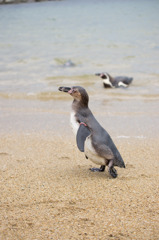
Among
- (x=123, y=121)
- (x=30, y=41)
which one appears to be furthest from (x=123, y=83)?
(x=30, y=41)

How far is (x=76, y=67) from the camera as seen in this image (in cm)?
1299

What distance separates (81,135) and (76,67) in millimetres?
9848

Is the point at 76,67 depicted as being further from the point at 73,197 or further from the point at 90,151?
the point at 73,197

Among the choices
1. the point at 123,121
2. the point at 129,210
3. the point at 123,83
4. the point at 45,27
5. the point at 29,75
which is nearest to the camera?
the point at 129,210

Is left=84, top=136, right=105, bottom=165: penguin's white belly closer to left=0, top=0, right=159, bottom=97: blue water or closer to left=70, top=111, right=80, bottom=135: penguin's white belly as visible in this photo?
left=70, top=111, right=80, bottom=135: penguin's white belly

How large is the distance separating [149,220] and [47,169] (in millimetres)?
1360

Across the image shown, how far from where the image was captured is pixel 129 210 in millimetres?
2916

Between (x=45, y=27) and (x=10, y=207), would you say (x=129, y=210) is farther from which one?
(x=45, y=27)

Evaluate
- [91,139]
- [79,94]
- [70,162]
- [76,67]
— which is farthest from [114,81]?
[91,139]

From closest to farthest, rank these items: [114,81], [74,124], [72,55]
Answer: [74,124], [114,81], [72,55]

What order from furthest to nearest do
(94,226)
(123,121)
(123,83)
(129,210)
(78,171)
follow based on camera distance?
(123,83) < (123,121) < (78,171) < (129,210) < (94,226)

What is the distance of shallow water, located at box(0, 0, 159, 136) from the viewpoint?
284 inches

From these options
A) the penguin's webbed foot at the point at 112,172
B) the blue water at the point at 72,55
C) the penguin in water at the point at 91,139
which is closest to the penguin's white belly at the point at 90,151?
the penguin in water at the point at 91,139

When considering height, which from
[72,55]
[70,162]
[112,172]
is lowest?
[72,55]
